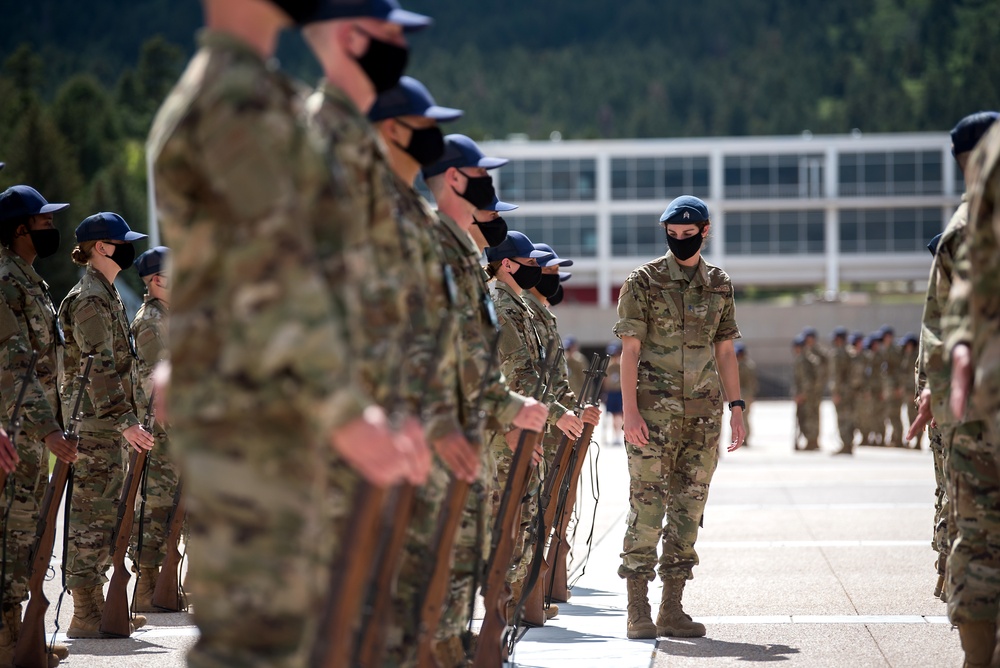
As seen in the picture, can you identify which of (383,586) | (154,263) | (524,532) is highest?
(154,263)

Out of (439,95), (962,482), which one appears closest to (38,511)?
(962,482)

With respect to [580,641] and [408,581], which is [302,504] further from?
[580,641]

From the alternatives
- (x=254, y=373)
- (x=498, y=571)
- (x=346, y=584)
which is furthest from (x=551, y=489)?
(x=254, y=373)

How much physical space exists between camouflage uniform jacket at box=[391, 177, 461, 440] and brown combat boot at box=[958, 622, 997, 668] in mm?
2410

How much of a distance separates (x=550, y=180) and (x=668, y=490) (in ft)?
264

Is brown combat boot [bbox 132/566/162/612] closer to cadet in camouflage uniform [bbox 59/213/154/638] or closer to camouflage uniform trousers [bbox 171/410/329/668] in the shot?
cadet in camouflage uniform [bbox 59/213/154/638]

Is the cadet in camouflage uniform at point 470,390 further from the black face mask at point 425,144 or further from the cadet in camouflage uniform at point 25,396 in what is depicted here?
the cadet in camouflage uniform at point 25,396

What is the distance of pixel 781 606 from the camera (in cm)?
808

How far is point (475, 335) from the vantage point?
5.06 metres

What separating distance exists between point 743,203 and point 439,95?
106m

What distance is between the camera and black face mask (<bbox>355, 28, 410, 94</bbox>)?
4008 millimetres

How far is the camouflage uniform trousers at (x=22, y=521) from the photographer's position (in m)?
6.38

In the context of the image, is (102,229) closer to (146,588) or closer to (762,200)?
(146,588)

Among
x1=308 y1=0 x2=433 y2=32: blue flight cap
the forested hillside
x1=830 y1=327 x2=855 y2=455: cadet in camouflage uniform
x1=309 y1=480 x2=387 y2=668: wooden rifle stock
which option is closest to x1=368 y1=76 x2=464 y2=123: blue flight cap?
x1=308 y1=0 x2=433 y2=32: blue flight cap
